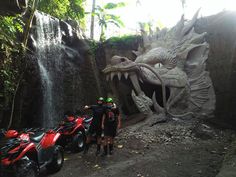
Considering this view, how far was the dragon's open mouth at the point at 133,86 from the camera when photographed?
10036 mm

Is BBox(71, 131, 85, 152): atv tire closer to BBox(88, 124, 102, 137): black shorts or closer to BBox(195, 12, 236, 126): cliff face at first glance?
BBox(88, 124, 102, 137): black shorts

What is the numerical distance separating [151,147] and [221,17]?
6.03 meters

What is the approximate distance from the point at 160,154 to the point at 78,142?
2.19m

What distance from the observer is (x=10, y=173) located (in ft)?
13.6

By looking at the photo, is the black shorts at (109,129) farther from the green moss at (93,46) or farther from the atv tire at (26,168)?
the green moss at (93,46)

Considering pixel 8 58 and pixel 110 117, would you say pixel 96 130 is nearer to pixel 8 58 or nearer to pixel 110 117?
pixel 110 117

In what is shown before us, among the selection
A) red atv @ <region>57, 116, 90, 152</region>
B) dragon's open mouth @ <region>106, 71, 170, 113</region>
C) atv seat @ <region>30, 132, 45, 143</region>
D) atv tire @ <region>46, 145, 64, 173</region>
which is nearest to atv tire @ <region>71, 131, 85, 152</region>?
red atv @ <region>57, 116, 90, 152</region>

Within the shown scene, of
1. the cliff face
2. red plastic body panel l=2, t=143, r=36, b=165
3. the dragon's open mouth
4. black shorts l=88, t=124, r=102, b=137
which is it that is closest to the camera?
red plastic body panel l=2, t=143, r=36, b=165

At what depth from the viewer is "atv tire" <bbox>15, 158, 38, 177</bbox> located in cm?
418

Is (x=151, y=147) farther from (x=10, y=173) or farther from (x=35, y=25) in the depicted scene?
(x=35, y=25)

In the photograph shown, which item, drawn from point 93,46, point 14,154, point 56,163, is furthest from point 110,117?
point 93,46

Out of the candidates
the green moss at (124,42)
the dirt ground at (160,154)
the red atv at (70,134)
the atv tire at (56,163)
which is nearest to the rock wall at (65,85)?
the green moss at (124,42)

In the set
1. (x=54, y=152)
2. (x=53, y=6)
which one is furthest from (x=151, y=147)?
(x=53, y=6)

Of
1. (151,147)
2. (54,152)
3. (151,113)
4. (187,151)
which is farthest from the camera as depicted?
(151,113)
